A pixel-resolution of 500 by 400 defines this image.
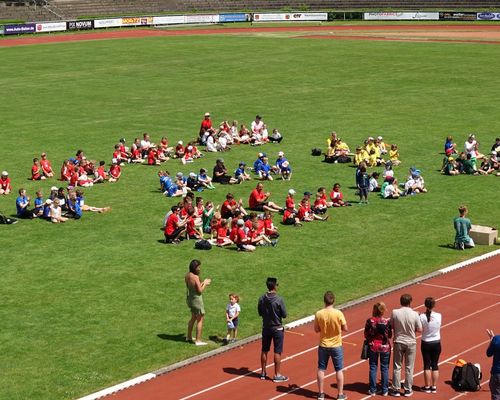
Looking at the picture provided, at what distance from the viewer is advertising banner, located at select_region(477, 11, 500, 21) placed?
10631cm

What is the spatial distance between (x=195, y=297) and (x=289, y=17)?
95098mm

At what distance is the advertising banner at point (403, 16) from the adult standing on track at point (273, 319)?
9423 cm

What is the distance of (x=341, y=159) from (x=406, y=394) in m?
23.4

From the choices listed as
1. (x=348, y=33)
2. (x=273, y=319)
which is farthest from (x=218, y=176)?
(x=348, y=33)

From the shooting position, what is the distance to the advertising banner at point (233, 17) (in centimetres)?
11188

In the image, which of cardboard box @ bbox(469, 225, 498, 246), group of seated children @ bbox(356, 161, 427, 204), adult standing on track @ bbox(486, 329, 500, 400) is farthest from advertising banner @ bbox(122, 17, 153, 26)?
adult standing on track @ bbox(486, 329, 500, 400)

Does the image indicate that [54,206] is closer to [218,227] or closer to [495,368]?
[218,227]

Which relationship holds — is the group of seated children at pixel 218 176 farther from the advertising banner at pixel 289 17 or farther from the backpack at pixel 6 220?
the advertising banner at pixel 289 17

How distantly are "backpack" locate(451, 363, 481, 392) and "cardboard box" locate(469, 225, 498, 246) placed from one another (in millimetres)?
11072

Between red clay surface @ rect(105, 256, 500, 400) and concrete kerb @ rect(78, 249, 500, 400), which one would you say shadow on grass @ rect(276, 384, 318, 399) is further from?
concrete kerb @ rect(78, 249, 500, 400)

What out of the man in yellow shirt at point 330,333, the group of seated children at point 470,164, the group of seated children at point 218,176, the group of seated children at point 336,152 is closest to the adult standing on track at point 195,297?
the man in yellow shirt at point 330,333

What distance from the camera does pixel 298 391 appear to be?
19047 millimetres

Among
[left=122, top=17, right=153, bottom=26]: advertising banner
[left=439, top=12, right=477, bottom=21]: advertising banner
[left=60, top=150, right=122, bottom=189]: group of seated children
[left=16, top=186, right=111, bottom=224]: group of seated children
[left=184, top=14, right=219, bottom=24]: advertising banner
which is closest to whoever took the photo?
[left=16, top=186, right=111, bottom=224]: group of seated children

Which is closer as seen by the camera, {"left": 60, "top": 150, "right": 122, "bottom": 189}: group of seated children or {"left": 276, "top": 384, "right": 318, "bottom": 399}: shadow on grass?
{"left": 276, "top": 384, "right": 318, "bottom": 399}: shadow on grass
